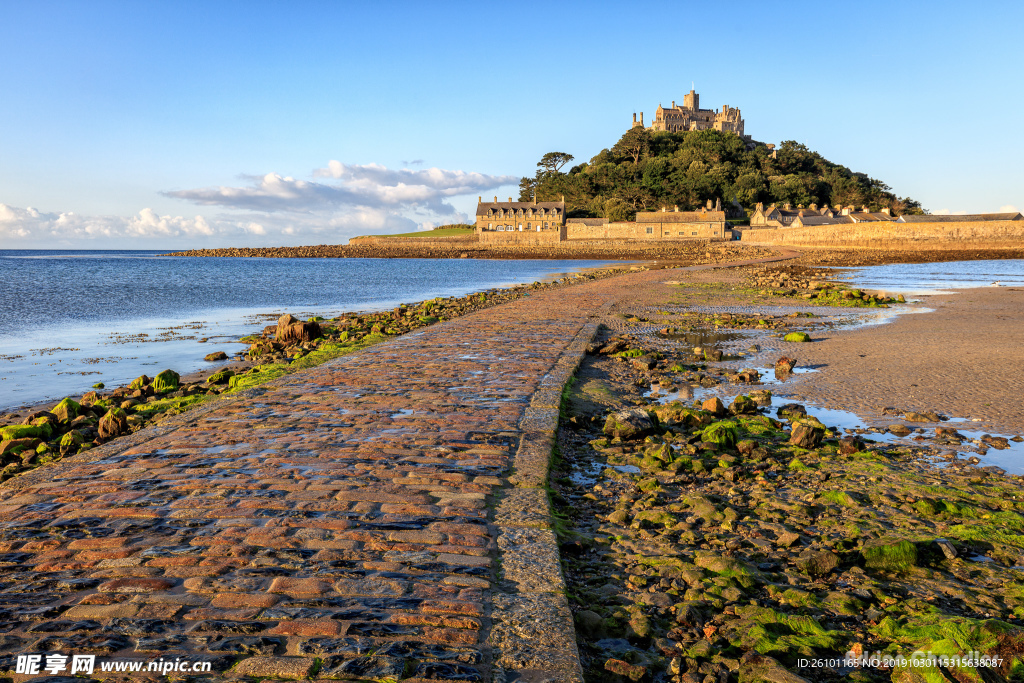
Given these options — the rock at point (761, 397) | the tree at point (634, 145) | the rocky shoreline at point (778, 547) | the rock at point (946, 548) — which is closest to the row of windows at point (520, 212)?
the tree at point (634, 145)

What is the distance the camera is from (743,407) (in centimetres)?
709

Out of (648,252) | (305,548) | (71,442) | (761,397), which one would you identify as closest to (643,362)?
(761,397)

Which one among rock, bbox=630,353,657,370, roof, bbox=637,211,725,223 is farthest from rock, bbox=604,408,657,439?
roof, bbox=637,211,725,223

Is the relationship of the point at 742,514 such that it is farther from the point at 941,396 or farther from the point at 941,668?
the point at 941,396

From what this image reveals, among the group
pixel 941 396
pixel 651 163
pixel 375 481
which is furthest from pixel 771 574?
pixel 651 163

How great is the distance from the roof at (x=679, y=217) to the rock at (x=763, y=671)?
283ft

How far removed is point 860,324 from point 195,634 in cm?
1549

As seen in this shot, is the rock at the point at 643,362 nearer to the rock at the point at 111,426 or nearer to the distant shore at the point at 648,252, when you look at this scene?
the rock at the point at 111,426

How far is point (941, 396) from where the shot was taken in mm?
7742

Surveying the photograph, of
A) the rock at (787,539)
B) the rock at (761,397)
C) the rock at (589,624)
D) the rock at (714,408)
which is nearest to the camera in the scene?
the rock at (589,624)

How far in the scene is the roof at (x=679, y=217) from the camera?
83125 mm

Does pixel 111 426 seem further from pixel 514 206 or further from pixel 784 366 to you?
pixel 514 206

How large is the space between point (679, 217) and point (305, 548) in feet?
285

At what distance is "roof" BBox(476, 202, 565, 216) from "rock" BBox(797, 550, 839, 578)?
97.1m
